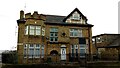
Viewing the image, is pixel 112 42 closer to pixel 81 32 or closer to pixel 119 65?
pixel 81 32

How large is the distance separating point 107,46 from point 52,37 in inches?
574

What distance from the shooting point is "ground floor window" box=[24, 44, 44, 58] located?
98.6 feet

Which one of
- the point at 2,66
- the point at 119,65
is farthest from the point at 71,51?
the point at 2,66

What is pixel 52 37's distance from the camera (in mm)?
32500

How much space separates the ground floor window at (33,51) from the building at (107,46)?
1269 cm

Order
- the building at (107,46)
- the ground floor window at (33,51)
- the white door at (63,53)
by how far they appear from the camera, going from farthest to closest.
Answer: the building at (107,46) → the white door at (63,53) → the ground floor window at (33,51)

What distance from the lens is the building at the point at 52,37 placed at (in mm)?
30375

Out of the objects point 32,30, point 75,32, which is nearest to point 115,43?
point 75,32

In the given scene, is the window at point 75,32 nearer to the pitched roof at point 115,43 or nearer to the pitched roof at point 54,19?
the pitched roof at point 54,19

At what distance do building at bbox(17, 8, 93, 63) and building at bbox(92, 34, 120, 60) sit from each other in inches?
238

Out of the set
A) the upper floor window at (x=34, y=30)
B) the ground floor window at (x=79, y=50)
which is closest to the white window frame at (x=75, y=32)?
the ground floor window at (x=79, y=50)

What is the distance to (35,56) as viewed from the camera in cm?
3019

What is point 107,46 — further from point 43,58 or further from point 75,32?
point 43,58

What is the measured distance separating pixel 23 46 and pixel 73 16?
420 inches
